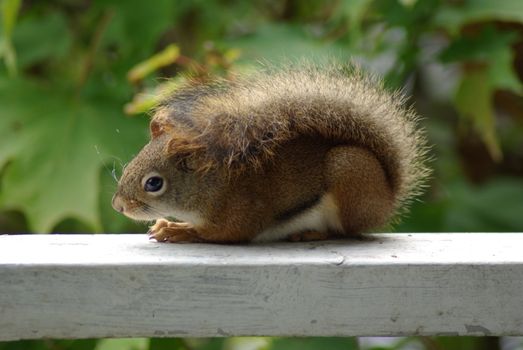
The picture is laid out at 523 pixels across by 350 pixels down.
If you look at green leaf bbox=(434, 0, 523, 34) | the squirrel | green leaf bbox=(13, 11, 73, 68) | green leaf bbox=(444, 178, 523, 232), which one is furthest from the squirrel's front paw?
green leaf bbox=(444, 178, 523, 232)

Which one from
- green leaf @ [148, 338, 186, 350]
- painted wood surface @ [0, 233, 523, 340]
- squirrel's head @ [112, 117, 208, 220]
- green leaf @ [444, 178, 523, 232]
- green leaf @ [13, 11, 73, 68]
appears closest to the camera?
painted wood surface @ [0, 233, 523, 340]

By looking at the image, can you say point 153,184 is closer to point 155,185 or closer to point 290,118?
point 155,185

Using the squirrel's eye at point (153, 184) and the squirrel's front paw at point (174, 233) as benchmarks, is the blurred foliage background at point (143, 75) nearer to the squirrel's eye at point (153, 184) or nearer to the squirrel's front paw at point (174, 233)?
the squirrel's eye at point (153, 184)

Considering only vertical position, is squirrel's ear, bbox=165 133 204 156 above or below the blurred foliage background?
above

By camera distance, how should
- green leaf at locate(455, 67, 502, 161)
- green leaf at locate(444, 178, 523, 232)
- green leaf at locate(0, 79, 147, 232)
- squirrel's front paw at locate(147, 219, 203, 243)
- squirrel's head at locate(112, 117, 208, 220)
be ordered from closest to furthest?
1. squirrel's front paw at locate(147, 219, 203, 243)
2. squirrel's head at locate(112, 117, 208, 220)
3. green leaf at locate(0, 79, 147, 232)
4. green leaf at locate(455, 67, 502, 161)
5. green leaf at locate(444, 178, 523, 232)

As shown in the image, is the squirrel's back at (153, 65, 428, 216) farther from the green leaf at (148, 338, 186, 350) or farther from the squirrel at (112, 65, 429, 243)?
the green leaf at (148, 338, 186, 350)

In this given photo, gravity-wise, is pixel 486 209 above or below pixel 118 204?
below

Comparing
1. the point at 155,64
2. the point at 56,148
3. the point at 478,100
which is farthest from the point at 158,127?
the point at 478,100
